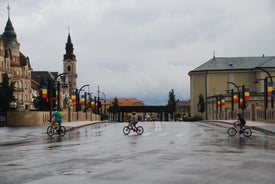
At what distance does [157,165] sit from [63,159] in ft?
10.6

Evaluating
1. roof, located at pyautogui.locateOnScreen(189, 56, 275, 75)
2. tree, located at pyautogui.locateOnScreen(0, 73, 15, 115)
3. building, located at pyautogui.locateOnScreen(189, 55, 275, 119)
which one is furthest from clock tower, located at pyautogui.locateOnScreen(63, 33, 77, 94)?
tree, located at pyautogui.locateOnScreen(0, 73, 15, 115)

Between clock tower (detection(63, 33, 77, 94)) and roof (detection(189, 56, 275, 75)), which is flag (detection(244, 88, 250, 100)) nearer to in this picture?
roof (detection(189, 56, 275, 75))

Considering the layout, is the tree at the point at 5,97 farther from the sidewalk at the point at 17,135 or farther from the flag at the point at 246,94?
the sidewalk at the point at 17,135

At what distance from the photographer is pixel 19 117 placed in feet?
144

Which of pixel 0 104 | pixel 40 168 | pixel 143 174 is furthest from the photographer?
pixel 0 104

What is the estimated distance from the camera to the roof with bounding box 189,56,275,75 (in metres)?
113

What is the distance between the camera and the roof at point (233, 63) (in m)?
113

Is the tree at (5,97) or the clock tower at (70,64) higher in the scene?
the clock tower at (70,64)

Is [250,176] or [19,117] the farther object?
[19,117]

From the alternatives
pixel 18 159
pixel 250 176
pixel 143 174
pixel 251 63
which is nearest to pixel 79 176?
pixel 143 174

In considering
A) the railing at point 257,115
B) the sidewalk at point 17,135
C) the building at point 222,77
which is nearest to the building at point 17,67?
the building at point 222,77

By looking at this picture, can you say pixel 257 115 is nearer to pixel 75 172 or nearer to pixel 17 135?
pixel 17 135

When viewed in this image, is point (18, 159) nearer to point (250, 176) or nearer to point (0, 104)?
point (250, 176)

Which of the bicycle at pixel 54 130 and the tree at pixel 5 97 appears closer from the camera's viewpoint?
the bicycle at pixel 54 130
